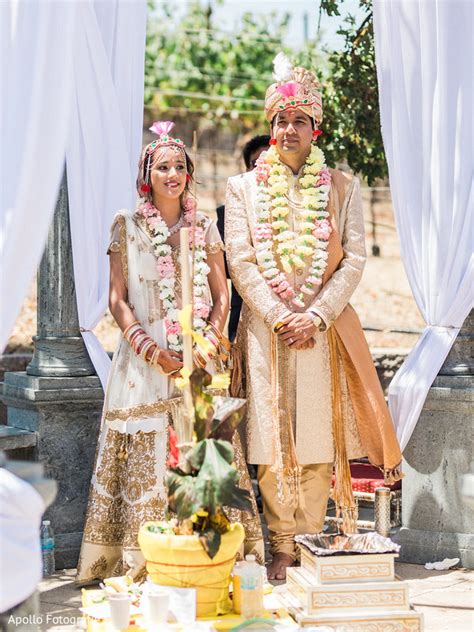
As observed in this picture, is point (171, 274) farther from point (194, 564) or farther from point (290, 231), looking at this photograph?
point (194, 564)

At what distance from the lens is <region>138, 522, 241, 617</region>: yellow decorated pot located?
355 cm

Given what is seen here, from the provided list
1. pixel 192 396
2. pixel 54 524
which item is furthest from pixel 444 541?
pixel 192 396

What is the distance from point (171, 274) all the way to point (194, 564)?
5.54 ft

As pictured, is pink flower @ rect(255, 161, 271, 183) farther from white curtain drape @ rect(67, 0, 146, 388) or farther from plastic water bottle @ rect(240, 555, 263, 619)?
plastic water bottle @ rect(240, 555, 263, 619)

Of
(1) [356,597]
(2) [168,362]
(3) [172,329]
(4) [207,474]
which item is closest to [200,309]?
(3) [172,329]

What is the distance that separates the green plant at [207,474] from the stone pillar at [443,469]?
2.05 m

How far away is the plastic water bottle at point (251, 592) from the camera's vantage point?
3.65 metres

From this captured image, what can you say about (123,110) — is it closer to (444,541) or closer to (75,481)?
(75,481)

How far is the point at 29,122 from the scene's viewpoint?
3490 millimetres

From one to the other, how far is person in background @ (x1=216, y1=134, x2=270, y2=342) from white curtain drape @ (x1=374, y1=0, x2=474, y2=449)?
2.50 feet

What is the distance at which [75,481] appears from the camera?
5.41 m

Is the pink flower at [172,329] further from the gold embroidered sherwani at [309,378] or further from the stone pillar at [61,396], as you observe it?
the stone pillar at [61,396]

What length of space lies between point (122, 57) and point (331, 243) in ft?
4.82

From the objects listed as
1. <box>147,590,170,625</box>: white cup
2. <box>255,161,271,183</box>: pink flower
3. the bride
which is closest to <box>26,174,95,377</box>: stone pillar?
the bride
